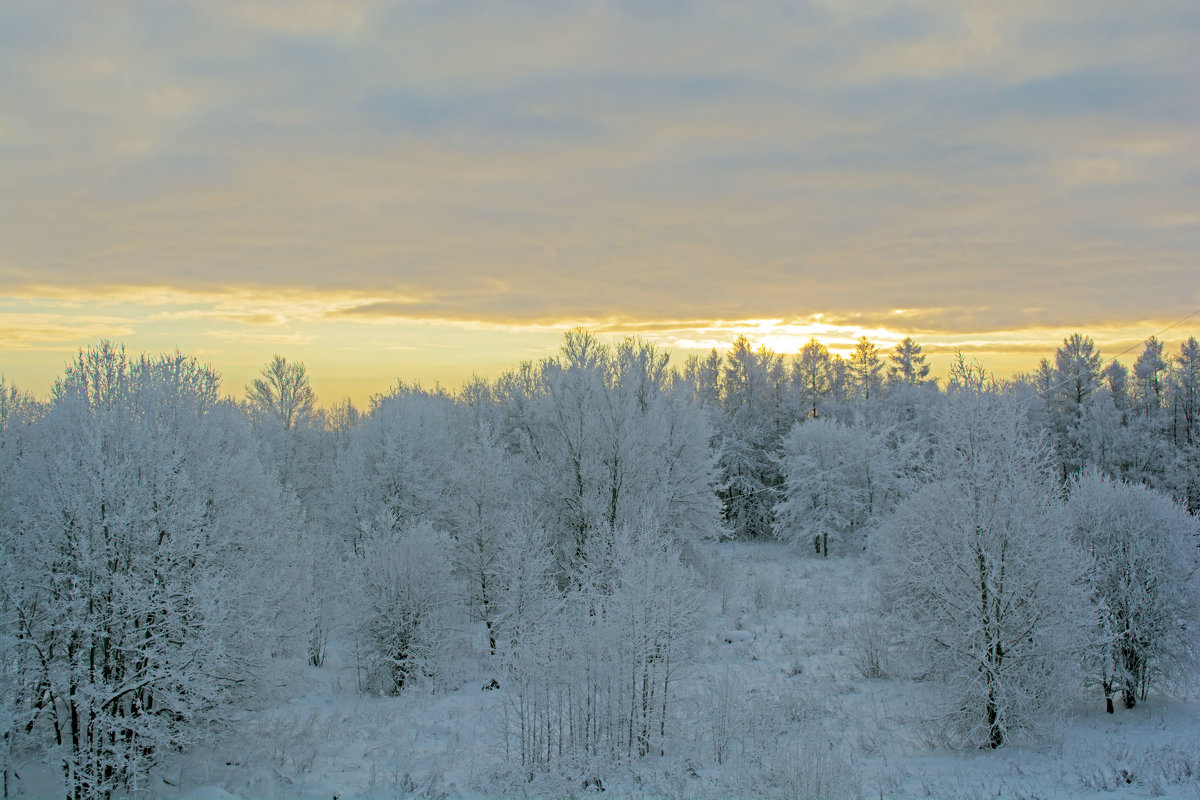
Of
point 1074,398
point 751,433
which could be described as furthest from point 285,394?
point 1074,398

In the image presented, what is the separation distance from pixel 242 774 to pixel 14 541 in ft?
21.5

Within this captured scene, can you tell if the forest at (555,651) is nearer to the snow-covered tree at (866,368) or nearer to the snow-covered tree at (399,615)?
the snow-covered tree at (399,615)

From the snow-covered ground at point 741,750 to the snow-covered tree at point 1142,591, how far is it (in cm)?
99

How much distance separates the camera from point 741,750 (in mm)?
12648

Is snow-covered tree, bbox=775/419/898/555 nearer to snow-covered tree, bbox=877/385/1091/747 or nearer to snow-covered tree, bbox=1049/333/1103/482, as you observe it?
snow-covered tree, bbox=1049/333/1103/482

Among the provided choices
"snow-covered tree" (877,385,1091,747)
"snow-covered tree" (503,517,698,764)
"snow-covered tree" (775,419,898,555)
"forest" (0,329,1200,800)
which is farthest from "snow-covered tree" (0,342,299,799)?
"snow-covered tree" (775,419,898,555)

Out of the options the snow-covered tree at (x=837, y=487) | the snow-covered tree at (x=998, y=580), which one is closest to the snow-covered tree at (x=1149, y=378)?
the snow-covered tree at (x=837, y=487)

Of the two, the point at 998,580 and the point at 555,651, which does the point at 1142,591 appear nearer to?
the point at 998,580

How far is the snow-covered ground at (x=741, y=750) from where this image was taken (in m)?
10.9

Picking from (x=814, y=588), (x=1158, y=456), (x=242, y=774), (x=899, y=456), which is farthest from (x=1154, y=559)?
(x=1158, y=456)

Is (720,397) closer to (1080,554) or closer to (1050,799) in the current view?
(1080,554)

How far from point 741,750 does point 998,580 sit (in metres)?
6.11

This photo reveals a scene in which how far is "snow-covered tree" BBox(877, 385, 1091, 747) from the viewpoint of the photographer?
1248cm

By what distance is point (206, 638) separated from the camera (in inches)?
508
